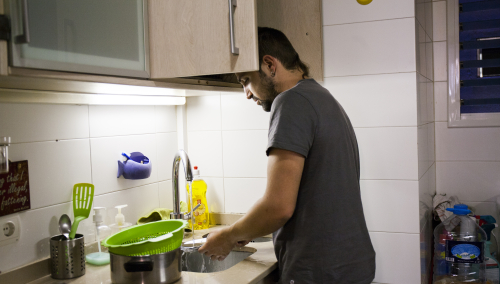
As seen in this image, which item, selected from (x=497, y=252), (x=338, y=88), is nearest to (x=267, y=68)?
(x=338, y=88)

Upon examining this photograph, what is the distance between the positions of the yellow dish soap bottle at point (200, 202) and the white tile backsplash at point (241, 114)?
266 mm

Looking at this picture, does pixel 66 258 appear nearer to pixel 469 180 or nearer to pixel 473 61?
pixel 469 180

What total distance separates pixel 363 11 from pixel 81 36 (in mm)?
1063

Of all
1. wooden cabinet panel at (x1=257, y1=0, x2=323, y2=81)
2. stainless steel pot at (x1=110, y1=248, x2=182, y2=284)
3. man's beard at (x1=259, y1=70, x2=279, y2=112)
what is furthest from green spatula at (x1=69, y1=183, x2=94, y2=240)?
wooden cabinet panel at (x1=257, y1=0, x2=323, y2=81)

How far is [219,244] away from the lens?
1.27 metres

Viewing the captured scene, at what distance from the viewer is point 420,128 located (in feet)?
5.52

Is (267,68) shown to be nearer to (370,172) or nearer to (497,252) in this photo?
(370,172)

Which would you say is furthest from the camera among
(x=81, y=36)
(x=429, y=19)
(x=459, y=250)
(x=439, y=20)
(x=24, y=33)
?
(x=439, y=20)

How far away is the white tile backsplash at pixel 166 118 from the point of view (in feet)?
6.12

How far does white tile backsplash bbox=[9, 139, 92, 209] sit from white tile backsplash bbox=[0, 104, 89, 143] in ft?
0.07

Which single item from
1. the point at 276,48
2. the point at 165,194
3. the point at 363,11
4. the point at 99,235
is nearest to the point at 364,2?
the point at 363,11

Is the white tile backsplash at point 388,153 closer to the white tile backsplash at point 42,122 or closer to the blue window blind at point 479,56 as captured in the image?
the blue window blind at point 479,56

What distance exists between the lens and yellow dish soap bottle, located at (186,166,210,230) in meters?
1.89

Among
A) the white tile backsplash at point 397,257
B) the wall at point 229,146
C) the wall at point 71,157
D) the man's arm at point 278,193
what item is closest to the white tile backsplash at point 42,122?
the wall at point 71,157
